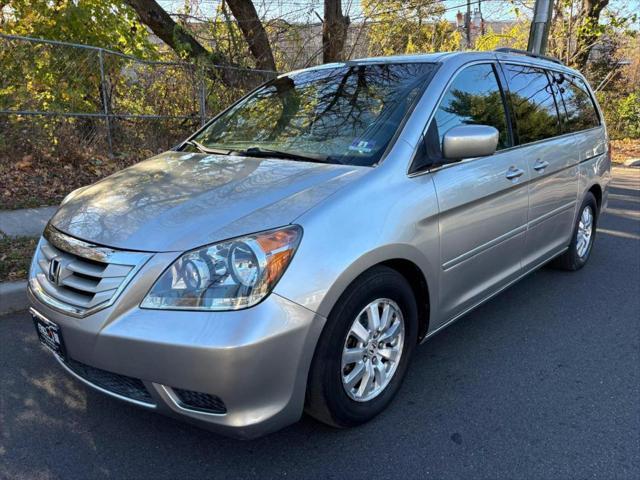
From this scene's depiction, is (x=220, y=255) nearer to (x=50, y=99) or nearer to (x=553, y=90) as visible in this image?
(x=553, y=90)

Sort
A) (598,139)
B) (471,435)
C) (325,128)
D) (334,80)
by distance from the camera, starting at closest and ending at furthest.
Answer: (471,435), (325,128), (334,80), (598,139)

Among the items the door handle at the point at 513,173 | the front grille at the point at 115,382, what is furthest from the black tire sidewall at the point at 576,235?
the front grille at the point at 115,382

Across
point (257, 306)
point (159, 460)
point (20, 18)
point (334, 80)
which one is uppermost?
point (20, 18)

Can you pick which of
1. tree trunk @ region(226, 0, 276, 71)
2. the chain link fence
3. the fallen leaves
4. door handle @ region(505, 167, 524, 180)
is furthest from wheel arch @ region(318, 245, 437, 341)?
tree trunk @ region(226, 0, 276, 71)

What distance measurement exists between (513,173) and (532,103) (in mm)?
846

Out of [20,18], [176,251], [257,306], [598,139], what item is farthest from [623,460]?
[20,18]

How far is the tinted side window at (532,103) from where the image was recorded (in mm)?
3689

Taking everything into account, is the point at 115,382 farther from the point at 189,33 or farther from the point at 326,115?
the point at 189,33

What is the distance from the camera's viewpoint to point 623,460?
2395 millimetres

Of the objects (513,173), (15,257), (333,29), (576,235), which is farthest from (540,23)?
(15,257)

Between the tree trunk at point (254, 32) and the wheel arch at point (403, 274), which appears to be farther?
the tree trunk at point (254, 32)

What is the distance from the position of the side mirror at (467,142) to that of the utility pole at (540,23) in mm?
6652

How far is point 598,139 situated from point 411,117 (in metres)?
2.95

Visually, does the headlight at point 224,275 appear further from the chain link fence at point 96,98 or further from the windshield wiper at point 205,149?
the chain link fence at point 96,98
